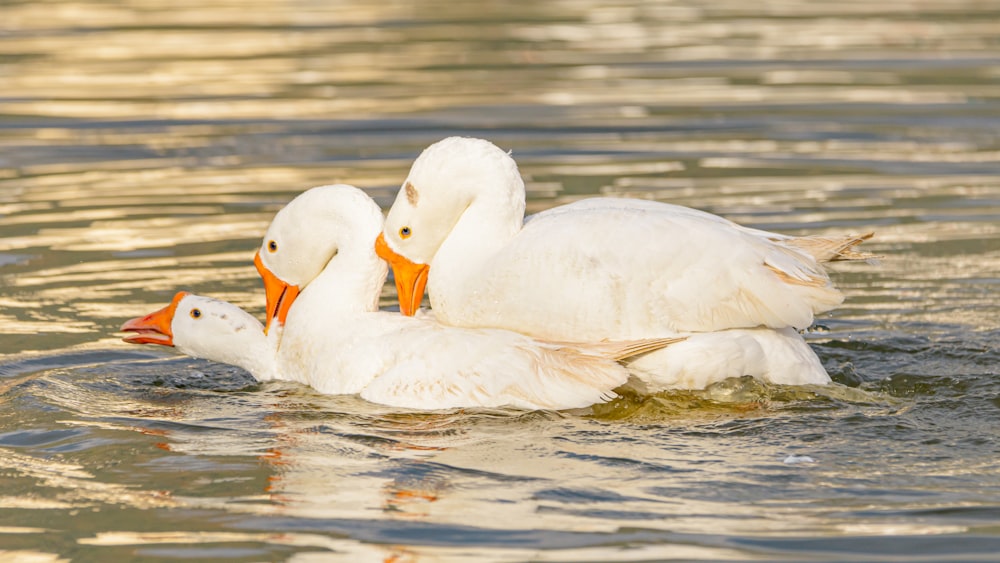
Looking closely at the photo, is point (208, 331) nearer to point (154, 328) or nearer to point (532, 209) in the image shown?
point (154, 328)

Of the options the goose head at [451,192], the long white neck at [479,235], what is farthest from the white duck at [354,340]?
the goose head at [451,192]

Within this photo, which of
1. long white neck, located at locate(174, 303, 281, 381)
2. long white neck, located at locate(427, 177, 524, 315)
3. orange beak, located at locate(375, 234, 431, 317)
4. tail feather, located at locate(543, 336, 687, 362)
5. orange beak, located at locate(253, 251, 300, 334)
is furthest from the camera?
orange beak, located at locate(253, 251, 300, 334)

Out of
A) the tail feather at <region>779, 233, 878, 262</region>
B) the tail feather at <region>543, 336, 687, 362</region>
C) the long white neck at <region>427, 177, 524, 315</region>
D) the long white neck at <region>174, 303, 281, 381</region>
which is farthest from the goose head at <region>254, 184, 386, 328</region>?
the tail feather at <region>779, 233, 878, 262</region>

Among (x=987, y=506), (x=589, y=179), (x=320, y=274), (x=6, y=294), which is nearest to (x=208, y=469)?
(x=320, y=274)

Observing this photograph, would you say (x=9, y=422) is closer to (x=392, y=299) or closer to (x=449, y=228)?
(x=449, y=228)

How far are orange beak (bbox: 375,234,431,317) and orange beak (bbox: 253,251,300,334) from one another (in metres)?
0.75

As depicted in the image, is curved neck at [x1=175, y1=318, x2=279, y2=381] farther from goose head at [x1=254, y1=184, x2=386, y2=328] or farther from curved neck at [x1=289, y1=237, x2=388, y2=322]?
goose head at [x1=254, y1=184, x2=386, y2=328]

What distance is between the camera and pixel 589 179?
1403cm

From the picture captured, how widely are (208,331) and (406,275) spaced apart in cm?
125

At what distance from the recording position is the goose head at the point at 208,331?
9.13 meters

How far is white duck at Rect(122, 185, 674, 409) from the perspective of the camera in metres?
7.99

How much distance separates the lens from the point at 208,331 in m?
9.13

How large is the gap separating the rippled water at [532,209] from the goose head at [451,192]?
39.4 inches

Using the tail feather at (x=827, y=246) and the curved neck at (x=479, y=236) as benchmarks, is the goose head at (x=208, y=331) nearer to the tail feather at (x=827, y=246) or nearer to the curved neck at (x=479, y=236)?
the curved neck at (x=479, y=236)
